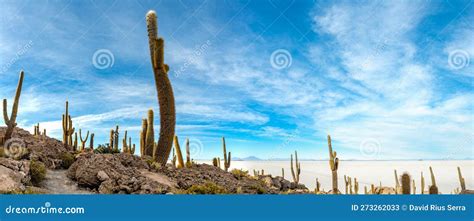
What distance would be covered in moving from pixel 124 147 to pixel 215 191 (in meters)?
10.1

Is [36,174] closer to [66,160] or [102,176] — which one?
[102,176]

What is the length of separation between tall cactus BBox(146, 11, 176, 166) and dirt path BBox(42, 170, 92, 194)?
3.30 m

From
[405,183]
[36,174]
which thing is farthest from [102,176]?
[405,183]

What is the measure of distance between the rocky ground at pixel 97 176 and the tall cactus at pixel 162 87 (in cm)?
115

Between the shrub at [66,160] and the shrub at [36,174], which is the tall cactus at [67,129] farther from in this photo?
the shrub at [36,174]

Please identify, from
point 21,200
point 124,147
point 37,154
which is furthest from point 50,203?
point 124,147

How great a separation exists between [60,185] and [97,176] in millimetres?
1493

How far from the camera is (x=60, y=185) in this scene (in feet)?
40.2

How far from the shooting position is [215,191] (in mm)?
11727

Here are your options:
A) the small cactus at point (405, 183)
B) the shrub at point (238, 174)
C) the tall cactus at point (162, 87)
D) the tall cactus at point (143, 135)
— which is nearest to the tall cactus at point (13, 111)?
the tall cactus at point (143, 135)

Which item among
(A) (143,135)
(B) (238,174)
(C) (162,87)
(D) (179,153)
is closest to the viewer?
(C) (162,87)

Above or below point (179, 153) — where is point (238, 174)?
below

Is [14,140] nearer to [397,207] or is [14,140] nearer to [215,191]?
[215,191]

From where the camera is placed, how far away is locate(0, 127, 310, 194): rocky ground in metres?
11.2
